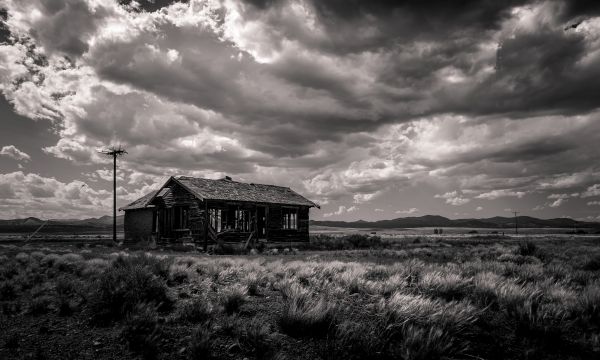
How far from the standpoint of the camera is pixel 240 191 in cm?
2806

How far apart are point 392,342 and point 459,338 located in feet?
3.25

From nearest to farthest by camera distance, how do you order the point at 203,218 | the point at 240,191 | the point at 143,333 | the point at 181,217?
the point at 143,333 < the point at 203,218 < the point at 181,217 < the point at 240,191

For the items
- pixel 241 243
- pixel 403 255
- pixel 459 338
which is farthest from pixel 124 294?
pixel 241 243

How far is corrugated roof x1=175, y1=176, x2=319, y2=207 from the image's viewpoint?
25.2m

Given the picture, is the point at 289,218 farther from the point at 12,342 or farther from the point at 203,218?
the point at 12,342

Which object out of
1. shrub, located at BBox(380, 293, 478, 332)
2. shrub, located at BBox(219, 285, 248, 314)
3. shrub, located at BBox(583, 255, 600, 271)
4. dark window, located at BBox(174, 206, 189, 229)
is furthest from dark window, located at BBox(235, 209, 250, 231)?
shrub, located at BBox(380, 293, 478, 332)

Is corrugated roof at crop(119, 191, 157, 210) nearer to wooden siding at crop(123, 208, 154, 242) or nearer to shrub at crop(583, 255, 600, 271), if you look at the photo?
wooden siding at crop(123, 208, 154, 242)

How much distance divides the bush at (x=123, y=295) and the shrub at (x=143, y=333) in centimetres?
53

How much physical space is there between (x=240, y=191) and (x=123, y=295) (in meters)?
21.6

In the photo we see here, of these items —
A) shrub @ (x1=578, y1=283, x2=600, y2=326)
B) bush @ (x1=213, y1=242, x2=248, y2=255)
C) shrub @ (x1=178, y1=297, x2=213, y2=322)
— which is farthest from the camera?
bush @ (x1=213, y1=242, x2=248, y2=255)

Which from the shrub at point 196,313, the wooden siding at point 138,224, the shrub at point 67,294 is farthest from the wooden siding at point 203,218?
the shrub at point 196,313

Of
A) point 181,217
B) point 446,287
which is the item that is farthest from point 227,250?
point 446,287

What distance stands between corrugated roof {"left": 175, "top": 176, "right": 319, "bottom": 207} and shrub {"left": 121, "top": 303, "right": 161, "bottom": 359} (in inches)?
735

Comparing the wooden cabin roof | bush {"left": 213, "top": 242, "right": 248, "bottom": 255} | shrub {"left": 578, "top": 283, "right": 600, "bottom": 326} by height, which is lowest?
bush {"left": 213, "top": 242, "right": 248, "bottom": 255}
